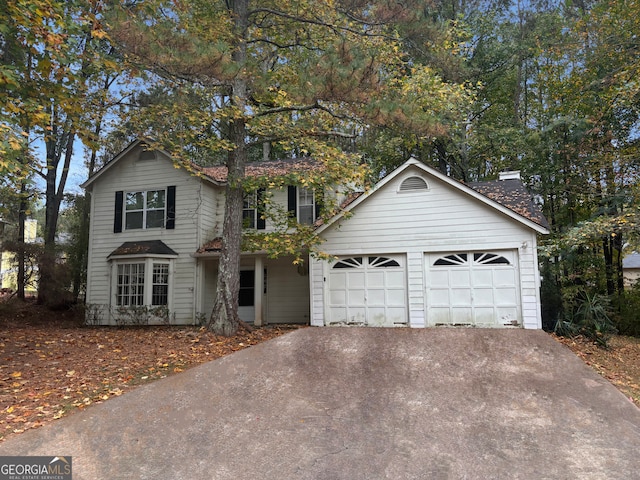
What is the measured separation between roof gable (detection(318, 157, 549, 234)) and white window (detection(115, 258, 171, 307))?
5.99m

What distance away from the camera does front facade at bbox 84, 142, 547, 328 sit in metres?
11.6

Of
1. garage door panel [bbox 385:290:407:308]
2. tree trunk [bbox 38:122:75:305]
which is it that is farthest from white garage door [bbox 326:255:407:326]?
tree trunk [bbox 38:122:75:305]

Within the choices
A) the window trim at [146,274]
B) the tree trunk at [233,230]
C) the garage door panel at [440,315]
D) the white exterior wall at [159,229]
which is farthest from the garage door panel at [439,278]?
the window trim at [146,274]

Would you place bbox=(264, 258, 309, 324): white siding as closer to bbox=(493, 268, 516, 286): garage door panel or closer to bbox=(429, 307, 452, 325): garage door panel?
bbox=(429, 307, 452, 325): garage door panel

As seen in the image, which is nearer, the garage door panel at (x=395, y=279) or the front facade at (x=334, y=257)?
the front facade at (x=334, y=257)

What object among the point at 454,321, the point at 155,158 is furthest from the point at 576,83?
the point at 155,158

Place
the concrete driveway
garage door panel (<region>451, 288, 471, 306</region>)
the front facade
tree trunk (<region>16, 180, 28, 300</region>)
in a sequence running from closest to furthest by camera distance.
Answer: the concrete driveway, the front facade, garage door panel (<region>451, 288, 471, 306</region>), tree trunk (<region>16, 180, 28, 300</region>)

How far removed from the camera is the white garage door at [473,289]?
37.4ft

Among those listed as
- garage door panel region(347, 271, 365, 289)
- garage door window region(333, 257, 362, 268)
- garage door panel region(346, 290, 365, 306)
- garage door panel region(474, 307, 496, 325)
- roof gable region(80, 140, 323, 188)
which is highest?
roof gable region(80, 140, 323, 188)

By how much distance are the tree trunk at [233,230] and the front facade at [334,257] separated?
3.44ft

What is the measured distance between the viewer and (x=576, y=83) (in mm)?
16797

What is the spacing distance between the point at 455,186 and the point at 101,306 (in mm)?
12467

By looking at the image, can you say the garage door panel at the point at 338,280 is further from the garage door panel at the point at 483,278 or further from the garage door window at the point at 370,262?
the garage door panel at the point at 483,278

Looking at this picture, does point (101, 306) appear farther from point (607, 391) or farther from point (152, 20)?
point (607, 391)
